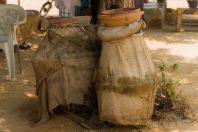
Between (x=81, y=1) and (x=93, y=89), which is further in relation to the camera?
(x=81, y=1)

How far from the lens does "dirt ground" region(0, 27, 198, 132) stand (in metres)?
4.25

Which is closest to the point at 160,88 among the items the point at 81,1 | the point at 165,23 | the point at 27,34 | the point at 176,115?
the point at 176,115

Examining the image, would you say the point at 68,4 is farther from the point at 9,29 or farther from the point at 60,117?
the point at 60,117

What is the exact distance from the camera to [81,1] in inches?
260

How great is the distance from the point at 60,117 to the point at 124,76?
41.3 inches

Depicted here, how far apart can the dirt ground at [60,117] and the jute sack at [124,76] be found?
34cm

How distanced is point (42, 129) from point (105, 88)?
86 centimetres

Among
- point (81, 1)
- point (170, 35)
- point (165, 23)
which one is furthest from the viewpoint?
point (165, 23)

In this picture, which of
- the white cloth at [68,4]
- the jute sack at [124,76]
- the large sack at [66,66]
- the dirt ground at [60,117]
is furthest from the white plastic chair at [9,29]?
the jute sack at [124,76]

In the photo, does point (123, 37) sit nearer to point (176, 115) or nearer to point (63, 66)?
point (63, 66)

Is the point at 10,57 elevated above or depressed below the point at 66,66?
below

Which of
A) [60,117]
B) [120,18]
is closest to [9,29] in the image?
[60,117]

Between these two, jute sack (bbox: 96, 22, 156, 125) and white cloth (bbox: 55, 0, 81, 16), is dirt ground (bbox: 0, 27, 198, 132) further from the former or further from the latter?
white cloth (bbox: 55, 0, 81, 16)

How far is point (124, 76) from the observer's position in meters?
3.83
